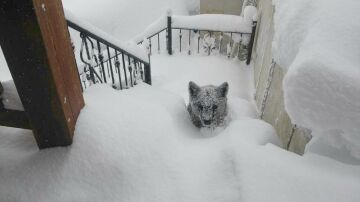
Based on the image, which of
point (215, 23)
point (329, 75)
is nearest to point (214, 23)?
point (215, 23)

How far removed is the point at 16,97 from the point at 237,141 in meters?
1.91

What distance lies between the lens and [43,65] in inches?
76.2

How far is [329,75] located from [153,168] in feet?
4.94

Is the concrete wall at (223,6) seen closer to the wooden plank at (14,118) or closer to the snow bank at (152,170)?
the snow bank at (152,170)

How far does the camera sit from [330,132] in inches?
88.5

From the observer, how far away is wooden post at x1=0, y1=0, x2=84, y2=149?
176cm

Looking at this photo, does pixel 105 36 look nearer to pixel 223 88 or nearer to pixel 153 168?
pixel 223 88

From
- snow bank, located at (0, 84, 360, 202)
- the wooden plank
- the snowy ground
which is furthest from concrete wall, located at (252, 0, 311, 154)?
the wooden plank

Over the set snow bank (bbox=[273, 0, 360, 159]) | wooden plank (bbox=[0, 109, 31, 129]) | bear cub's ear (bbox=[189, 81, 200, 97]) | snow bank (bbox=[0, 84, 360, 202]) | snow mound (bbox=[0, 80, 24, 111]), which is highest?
snow bank (bbox=[273, 0, 360, 159])

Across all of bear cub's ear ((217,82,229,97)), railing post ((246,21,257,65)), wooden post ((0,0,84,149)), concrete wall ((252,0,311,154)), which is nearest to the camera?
wooden post ((0,0,84,149))

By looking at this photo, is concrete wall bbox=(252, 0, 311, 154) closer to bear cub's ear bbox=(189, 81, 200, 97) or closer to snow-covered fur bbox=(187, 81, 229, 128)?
snow-covered fur bbox=(187, 81, 229, 128)

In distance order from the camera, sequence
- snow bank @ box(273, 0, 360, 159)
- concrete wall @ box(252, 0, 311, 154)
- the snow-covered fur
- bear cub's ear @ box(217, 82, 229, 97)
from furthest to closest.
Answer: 1. bear cub's ear @ box(217, 82, 229, 97)
2. the snow-covered fur
3. concrete wall @ box(252, 0, 311, 154)
4. snow bank @ box(273, 0, 360, 159)

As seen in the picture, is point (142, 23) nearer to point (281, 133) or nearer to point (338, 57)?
point (281, 133)

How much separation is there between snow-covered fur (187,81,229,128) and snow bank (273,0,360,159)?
6.27 feet
